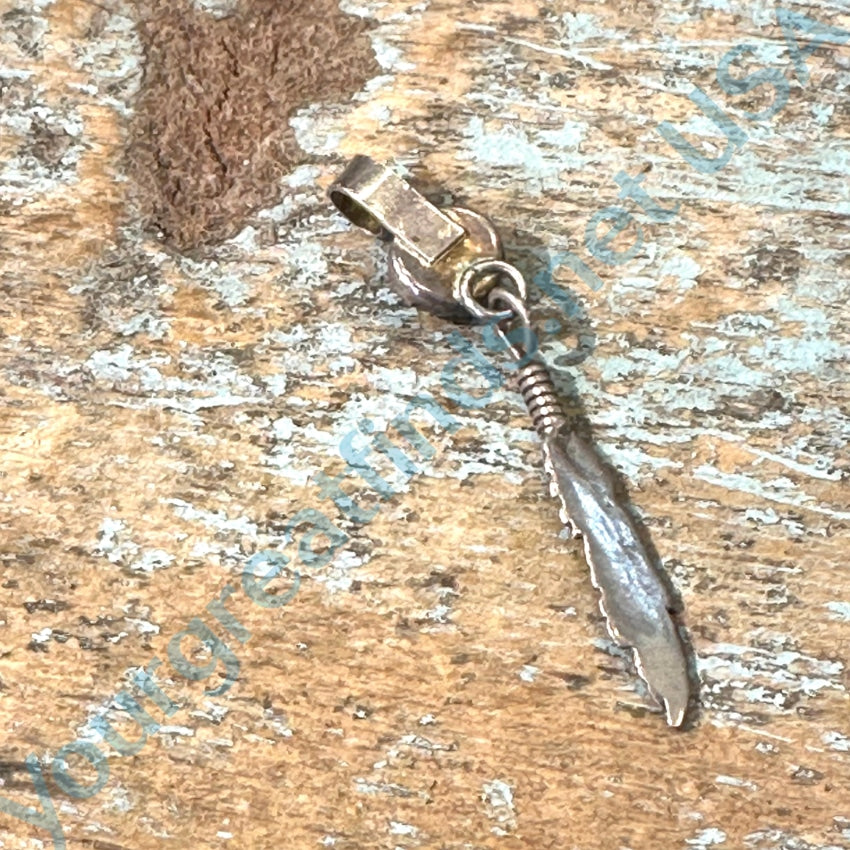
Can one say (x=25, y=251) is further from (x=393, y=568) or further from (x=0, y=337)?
(x=393, y=568)

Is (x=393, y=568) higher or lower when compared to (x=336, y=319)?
lower

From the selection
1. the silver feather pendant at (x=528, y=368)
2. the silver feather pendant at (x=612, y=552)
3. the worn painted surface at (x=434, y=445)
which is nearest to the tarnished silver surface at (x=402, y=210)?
the silver feather pendant at (x=528, y=368)

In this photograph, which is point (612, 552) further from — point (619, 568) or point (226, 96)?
point (226, 96)

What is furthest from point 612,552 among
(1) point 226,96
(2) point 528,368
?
(1) point 226,96

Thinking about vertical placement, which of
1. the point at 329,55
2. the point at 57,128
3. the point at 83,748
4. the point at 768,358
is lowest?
the point at 83,748

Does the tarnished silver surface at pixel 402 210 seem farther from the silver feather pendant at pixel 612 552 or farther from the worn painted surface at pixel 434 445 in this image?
the silver feather pendant at pixel 612 552

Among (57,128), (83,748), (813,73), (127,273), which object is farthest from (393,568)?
(813,73)

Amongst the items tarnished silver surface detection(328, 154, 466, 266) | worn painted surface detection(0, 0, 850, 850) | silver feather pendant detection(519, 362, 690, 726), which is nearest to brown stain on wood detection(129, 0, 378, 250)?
worn painted surface detection(0, 0, 850, 850)
